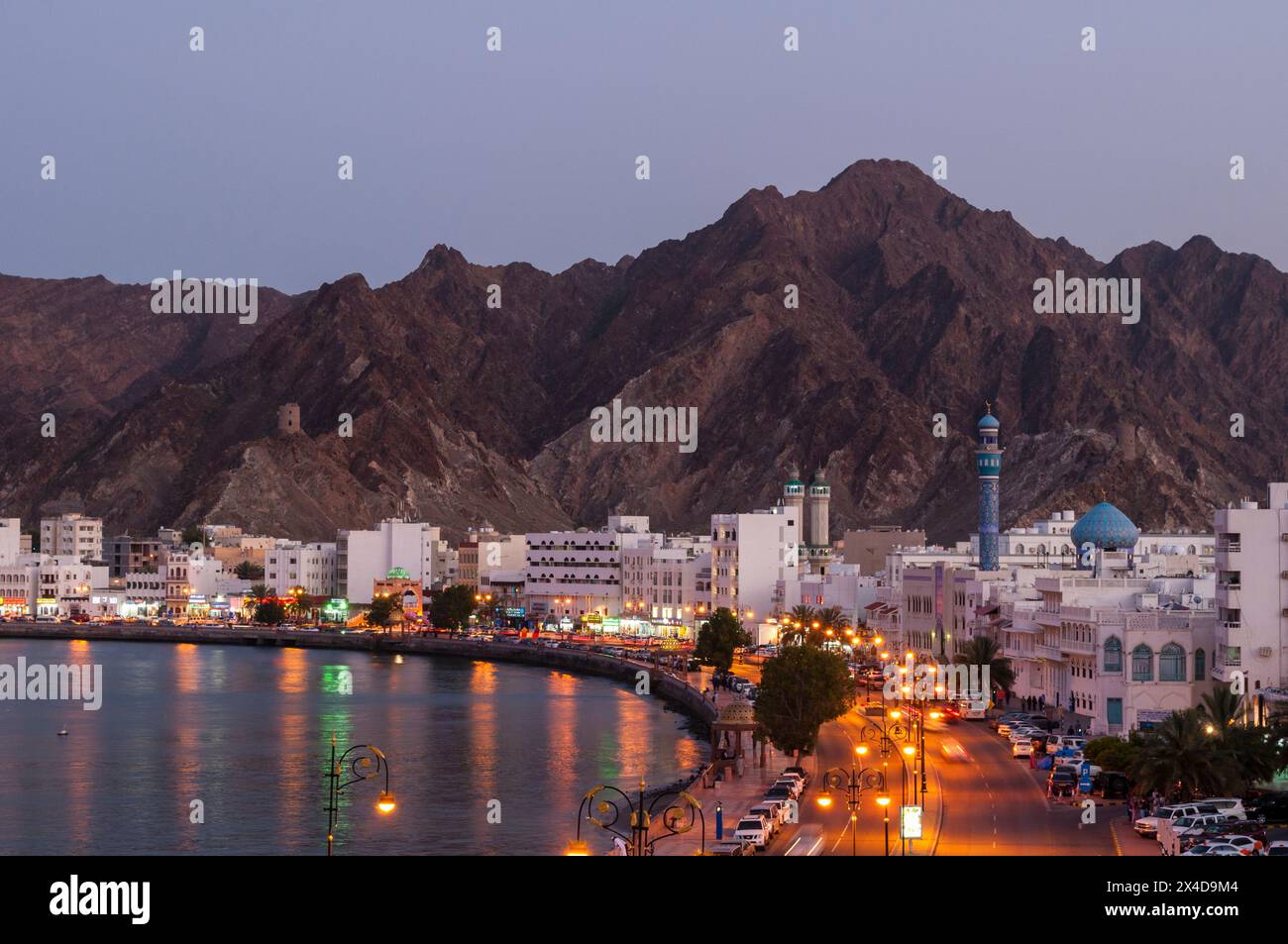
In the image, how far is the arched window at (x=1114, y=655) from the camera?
68062 mm

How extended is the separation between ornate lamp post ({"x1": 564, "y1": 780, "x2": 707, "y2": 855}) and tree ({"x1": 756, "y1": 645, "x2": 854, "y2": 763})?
14.4 feet

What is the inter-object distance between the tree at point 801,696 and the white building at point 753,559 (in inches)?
2733

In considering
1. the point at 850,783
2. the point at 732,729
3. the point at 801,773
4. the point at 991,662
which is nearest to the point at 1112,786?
the point at 850,783

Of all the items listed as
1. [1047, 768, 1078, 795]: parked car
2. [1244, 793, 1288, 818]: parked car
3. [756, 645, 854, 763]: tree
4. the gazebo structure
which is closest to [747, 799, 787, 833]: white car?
[1047, 768, 1078, 795]: parked car

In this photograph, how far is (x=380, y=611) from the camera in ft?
585

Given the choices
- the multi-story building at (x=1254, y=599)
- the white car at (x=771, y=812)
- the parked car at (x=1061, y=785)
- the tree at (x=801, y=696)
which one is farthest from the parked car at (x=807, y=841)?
the multi-story building at (x=1254, y=599)

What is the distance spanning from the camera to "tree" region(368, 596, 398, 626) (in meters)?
178

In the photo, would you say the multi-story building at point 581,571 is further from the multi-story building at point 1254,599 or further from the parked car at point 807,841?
the parked car at point 807,841

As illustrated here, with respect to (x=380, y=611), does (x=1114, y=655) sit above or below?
above

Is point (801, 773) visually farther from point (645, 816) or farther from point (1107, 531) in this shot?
point (1107, 531)

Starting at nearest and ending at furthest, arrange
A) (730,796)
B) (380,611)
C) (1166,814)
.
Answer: (1166,814)
(730,796)
(380,611)

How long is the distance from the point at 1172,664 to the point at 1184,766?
2083 centimetres
